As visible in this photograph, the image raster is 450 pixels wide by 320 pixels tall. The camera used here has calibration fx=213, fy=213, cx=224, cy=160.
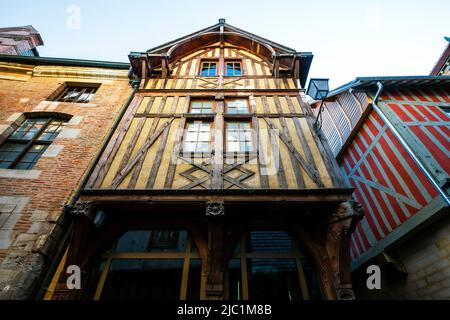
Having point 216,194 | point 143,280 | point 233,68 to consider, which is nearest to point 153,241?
point 143,280

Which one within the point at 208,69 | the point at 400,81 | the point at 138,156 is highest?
the point at 208,69

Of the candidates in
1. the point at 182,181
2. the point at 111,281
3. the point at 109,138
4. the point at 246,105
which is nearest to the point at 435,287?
the point at 182,181

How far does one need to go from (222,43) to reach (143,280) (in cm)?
745

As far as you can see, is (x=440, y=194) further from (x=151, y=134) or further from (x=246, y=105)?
(x=151, y=134)

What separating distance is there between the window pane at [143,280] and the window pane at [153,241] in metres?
0.19

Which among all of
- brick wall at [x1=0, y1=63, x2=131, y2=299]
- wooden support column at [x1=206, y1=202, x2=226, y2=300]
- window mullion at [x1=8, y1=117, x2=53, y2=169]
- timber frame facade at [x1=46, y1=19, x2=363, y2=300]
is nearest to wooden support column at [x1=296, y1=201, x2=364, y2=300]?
timber frame facade at [x1=46, y1=19, x2=363, y2=300]

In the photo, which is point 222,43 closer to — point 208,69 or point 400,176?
point 208,69

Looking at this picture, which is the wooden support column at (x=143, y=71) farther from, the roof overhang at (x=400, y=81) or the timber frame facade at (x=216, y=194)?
the roof overhang at (x=400, y=81)

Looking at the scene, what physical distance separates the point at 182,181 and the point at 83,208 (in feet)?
4.98

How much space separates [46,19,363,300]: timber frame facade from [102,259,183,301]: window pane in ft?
0.15

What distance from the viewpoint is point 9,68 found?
247 inches

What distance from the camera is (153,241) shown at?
3.80 metres

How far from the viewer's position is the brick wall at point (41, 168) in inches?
119

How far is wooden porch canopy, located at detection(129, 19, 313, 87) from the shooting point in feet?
20.2
